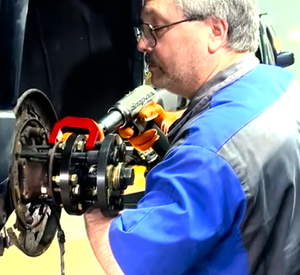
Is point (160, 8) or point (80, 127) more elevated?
point (160, 8)

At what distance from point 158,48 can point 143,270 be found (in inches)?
16.5

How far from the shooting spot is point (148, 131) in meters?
1.37

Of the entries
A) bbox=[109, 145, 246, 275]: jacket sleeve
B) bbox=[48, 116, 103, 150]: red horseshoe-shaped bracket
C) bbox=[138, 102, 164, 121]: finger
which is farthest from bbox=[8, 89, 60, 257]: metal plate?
bbox=[138, 102, 164, 121]: finger

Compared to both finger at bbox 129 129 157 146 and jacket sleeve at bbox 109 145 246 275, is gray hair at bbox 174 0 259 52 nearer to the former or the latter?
jacket sleeve at bbox 109 145 246 275

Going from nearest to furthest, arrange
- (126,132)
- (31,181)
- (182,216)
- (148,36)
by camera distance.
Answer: (182,216), (31,181), (148,36), (126,132)

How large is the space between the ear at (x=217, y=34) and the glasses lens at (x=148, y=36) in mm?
113

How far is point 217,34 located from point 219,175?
0.30 metres

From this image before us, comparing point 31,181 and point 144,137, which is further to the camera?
point 144,137

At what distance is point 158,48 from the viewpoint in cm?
103

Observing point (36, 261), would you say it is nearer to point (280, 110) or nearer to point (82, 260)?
point (82, 260)

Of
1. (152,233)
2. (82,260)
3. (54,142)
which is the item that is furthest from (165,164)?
(82,260)

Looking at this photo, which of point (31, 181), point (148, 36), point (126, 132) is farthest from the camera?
point (126, 132)

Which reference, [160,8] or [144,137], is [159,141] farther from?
[160,8]

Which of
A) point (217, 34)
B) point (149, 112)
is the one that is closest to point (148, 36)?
point (217, 34)
